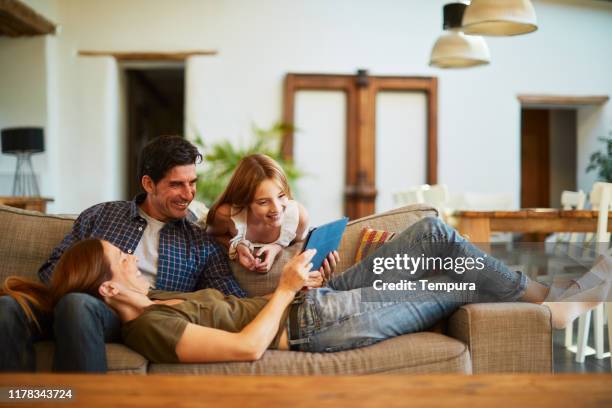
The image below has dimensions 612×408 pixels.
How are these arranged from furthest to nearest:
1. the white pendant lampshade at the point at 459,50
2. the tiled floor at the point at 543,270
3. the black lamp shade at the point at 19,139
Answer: the black lamp shade at the point at 19,139 → the white pendant lampshade at the point at 459,50 → the tiled floor at the point at 543,270

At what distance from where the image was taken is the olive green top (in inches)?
80.8

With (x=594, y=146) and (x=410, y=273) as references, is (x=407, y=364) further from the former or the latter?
(x=594, y=146)

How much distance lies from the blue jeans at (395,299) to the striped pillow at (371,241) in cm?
20

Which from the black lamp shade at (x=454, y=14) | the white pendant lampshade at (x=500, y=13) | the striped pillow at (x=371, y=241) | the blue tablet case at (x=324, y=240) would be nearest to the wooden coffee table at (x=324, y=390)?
→ the blue tablet case at (x=324, y=240)

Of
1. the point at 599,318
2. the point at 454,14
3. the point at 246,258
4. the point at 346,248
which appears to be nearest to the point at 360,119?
the point at 454,14

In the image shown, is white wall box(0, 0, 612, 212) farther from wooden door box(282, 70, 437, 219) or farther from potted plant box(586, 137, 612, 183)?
potted plant box(586, 137, 612, 183)

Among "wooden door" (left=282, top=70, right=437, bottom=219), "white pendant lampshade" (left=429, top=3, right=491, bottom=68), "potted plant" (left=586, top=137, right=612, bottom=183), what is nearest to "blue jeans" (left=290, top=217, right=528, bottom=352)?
"white pendant lampshade" (left=429, top=3, right=491, bottom=68)

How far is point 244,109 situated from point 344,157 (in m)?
1.21

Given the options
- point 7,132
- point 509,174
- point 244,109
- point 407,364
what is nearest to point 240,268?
point 407,364

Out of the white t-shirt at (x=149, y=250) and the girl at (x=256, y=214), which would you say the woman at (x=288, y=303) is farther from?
the girl at (x=256, y=214)

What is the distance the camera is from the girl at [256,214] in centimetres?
261

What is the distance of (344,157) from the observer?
314 inches

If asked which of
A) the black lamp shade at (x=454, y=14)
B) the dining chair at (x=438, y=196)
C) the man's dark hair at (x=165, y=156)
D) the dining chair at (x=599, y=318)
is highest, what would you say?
the black lamp shade at (x=454, y=14)

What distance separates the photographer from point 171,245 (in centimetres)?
262
